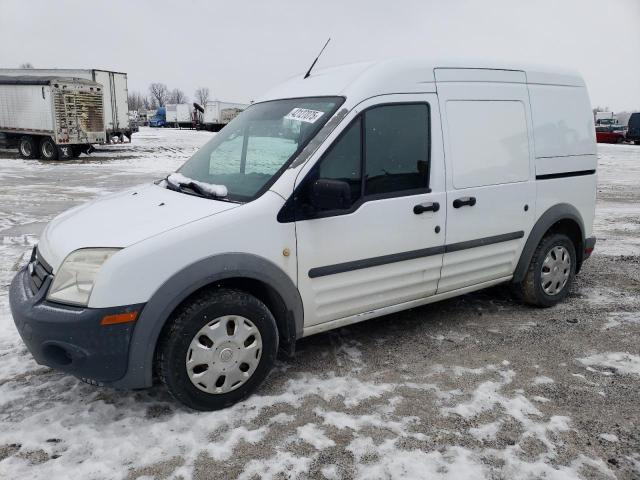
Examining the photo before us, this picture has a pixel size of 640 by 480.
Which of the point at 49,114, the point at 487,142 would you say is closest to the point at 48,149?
the point at 49,114

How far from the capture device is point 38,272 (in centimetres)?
319

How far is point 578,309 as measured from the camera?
191 inches

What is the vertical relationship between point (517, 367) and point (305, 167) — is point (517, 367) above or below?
below

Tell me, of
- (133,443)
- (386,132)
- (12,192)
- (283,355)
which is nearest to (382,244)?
(386,132)

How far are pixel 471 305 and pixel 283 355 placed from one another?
78.8 inches

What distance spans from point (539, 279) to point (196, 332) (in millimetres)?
3114

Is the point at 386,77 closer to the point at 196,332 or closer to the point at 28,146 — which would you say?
the point at 196,332

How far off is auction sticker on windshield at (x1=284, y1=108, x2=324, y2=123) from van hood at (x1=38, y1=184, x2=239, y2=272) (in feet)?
2.60

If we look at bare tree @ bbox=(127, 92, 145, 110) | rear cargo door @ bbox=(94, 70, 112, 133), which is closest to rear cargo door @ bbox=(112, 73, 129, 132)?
rear cargo door @ bbox=(94, 70, 112, 133)

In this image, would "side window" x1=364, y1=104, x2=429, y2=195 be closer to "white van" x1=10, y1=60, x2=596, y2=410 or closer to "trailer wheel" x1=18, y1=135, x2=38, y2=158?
"white van" x1=10, y1=60, x2=596, y2=410

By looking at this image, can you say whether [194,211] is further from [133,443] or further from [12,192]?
[12,192]

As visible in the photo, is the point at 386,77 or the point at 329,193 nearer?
the point at 329,193

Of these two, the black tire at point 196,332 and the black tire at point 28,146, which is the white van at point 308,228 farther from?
the black tire at point 28,146

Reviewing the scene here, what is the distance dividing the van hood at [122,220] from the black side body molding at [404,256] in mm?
726
